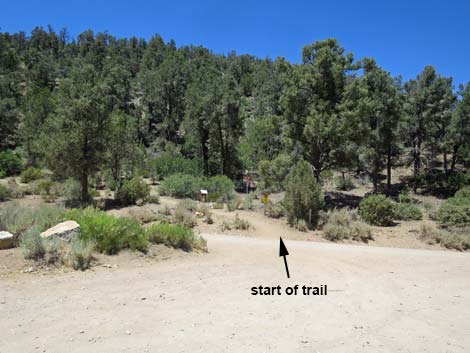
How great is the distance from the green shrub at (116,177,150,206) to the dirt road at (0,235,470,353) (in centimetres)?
1163

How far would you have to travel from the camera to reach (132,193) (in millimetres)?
20906

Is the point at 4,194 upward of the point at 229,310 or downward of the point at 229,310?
upward

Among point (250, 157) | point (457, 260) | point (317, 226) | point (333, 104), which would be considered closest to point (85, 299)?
point (457, 260)

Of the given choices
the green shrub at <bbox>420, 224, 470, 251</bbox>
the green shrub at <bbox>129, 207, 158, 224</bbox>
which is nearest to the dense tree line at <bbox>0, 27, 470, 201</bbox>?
the green shrub at <bbox>129, 207, 158, 224</bbox>

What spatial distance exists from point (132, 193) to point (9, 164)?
1878 cm

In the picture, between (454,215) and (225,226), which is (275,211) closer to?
(225,226)

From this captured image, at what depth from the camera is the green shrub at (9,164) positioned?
33250 mm

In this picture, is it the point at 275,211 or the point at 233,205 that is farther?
the point at 233,205

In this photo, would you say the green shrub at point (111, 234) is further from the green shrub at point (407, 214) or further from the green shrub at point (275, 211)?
A: the green shrub at point (407, 214)

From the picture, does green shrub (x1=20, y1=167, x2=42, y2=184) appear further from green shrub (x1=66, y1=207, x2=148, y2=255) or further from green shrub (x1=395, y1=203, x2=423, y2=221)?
green shrub (x1=395, y1=203, x2=423, y2=221)

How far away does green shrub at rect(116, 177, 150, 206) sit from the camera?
2094 centimetres

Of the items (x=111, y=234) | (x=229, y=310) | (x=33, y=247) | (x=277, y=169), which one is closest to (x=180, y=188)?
(x=277, y=169)

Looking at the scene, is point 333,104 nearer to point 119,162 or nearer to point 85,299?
point 119,162

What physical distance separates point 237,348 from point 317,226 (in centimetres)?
1247
